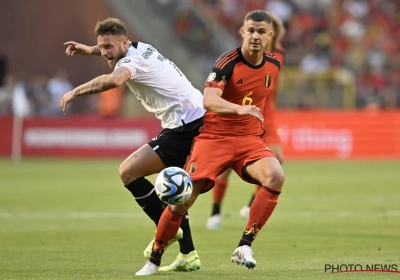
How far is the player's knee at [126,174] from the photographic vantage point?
8430 millimetres

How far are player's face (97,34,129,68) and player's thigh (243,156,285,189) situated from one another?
5.37ft

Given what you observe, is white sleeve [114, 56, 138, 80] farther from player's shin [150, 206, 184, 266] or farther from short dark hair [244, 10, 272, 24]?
player's shin [150, 206, 184, 266]

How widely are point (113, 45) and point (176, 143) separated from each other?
1.17 meters

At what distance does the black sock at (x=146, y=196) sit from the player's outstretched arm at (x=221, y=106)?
1.26 metres

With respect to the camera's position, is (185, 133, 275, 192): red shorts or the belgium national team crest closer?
(185, 133, 275, 192): red shorts

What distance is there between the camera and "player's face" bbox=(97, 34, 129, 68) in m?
8.23

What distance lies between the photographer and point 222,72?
794cm

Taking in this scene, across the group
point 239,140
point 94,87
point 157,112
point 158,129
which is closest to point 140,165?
A: point 157,112

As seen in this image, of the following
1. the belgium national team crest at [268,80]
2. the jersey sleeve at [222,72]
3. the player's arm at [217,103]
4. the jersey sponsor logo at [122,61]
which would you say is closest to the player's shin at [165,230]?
the player's arm at [217,103]

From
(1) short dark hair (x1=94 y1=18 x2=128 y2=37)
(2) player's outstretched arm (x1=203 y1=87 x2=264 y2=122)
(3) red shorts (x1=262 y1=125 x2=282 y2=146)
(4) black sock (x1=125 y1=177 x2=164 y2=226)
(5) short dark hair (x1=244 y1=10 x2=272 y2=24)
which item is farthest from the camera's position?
(3) red shorts (x1=262 y1=125 x2=282 y2=146)

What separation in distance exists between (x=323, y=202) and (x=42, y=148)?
13860mm

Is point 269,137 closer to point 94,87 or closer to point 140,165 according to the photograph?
point 140,165

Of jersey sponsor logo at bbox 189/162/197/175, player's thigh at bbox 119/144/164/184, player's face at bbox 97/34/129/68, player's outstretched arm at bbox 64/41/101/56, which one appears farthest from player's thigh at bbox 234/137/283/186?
player's outstretched arm at bbox 64/41/101/56

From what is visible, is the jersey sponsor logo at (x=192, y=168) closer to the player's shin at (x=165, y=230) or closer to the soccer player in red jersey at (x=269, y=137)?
the player's shin at (x=165, y=230)
